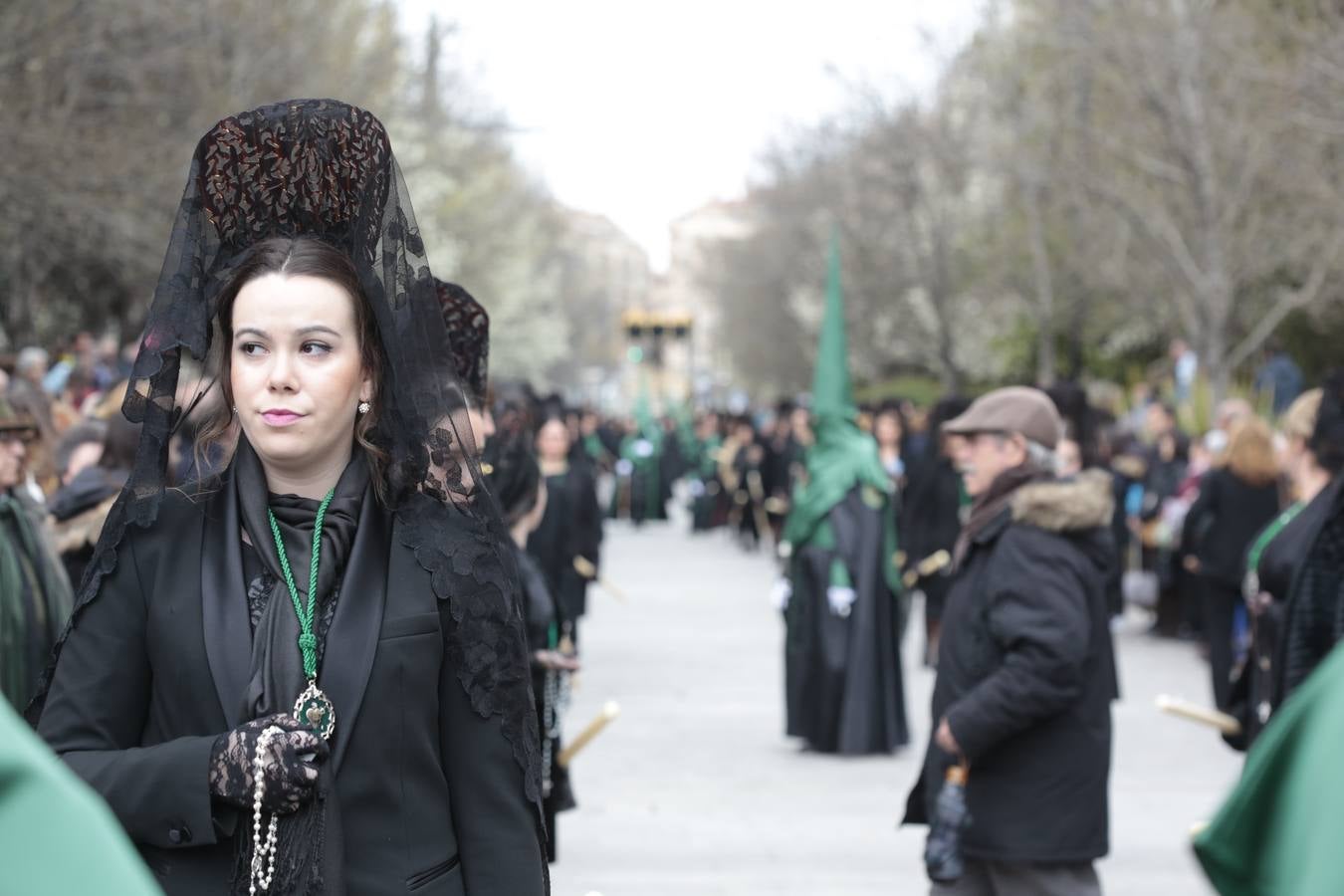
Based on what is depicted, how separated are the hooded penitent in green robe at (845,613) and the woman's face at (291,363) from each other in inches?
337

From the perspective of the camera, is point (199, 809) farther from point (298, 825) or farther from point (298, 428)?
point (298, 428)

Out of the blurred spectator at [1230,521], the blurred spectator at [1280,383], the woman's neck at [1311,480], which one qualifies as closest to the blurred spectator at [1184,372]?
the blurred spectator at [1280,383]

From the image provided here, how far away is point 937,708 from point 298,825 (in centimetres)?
317

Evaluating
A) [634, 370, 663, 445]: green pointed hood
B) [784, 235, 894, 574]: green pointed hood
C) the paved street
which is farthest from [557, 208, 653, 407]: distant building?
[784, 235, 894, 574]: green pointed hood

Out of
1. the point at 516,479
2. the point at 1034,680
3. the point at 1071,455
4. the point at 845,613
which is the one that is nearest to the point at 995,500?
the point at 1034,680

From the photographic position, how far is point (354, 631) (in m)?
2.89

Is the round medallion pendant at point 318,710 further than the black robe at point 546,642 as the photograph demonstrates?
No

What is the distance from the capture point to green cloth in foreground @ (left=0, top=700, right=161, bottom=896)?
1.27 m

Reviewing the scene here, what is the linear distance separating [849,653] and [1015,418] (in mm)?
5742

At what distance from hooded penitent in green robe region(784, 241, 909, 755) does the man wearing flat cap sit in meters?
5.66

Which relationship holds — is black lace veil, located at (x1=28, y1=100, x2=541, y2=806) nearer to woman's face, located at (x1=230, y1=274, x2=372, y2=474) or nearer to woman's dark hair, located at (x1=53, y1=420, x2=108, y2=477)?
woman's face, located at (x1=230, y1=274, x2=372, y2=474)

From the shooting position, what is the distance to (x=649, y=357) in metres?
56.5

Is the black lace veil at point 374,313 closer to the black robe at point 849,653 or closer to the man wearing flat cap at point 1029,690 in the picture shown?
the man wearing flat cap at point 1029,690

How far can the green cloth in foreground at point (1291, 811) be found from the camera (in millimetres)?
1416
